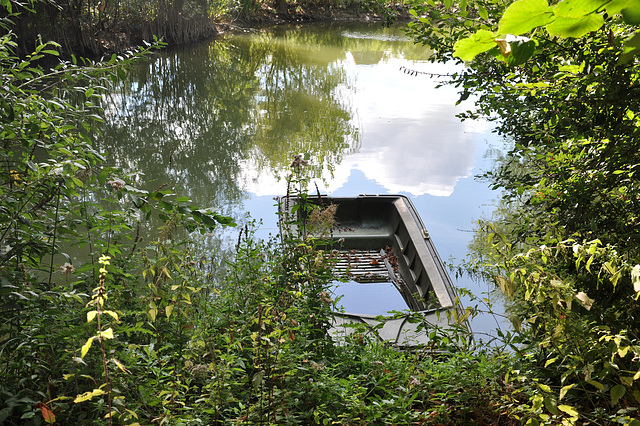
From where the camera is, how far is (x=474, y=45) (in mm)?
722

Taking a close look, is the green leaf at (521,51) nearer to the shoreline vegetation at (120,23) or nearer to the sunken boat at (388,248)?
the sunken boat at (388,248)

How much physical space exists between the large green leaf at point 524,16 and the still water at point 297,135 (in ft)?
12.8

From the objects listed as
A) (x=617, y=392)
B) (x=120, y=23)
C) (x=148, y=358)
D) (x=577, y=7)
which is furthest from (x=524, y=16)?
(x=120, y=23)

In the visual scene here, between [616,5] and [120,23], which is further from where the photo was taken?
[120,23]

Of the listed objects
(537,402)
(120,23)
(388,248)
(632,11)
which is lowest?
(537,402)

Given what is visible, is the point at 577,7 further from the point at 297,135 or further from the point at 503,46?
the point at 297,135

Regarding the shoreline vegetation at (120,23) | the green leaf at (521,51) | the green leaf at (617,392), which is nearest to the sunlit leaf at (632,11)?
the green leaf at (521,51)

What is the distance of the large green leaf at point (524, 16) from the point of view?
630 millimetres

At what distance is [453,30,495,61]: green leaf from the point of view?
2.30 ft

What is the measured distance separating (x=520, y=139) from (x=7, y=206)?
3.12 m

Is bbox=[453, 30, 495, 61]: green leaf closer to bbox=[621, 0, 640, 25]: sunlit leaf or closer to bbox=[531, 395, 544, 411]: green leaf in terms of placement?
bbox=[621, 0, 640, 25]: sunlit leaf

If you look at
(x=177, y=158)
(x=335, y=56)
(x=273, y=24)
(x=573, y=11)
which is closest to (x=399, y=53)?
(x=335, y=56)

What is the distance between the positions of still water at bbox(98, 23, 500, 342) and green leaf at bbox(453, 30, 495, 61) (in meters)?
3.85

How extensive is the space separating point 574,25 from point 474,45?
0.44 ft
